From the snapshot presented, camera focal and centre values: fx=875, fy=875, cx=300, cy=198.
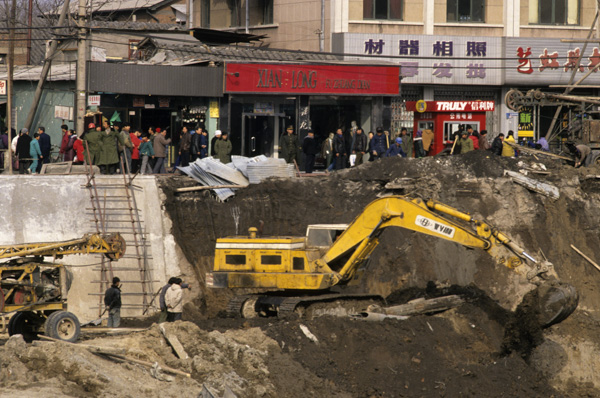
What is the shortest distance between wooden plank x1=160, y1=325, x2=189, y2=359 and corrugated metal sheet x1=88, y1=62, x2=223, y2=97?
17.9 m

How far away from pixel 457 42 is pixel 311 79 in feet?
28.0

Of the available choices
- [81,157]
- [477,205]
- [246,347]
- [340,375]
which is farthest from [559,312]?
[81,157]

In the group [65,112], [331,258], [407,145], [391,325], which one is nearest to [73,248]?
[331,258]

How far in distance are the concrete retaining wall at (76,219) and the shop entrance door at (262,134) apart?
34.1ft

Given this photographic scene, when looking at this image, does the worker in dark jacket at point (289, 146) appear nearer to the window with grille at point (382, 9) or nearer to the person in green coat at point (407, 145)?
the person in green coat at point (407, 145)

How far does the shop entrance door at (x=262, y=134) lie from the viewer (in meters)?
36.3

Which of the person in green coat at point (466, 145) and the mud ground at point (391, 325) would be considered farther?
the person in green coat at point (466, 145)

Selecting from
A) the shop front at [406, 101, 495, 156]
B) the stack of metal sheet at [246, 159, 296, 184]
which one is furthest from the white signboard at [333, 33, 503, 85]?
Result: the stack of metal sheet at [246, 159, 296, 184]

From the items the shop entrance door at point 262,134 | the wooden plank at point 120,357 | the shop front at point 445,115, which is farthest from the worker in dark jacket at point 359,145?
the wooden plank at point 120,357

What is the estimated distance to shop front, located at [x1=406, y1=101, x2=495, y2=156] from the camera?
38312mm

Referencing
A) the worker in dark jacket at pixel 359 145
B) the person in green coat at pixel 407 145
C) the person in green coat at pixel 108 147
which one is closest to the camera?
the person in green coat at pixel 108 147

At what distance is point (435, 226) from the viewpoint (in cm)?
A: 1834

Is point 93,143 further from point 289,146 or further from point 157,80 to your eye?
point 157,80

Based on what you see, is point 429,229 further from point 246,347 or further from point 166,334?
point 166,334
